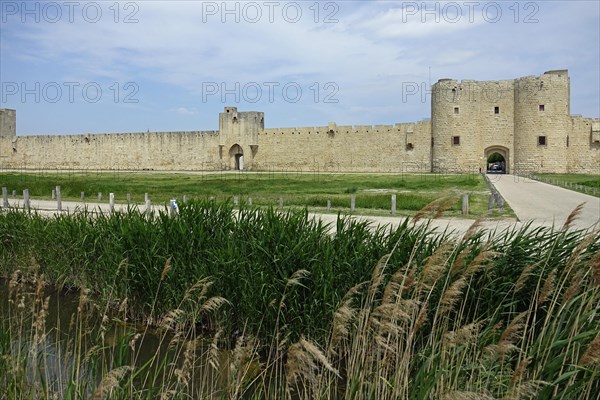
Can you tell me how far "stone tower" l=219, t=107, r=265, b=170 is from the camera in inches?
1548

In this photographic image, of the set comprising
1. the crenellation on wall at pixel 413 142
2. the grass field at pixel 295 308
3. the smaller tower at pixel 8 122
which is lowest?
the grass field at pixel 295 308

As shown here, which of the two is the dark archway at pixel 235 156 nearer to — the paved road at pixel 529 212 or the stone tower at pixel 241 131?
the stone tower at pixel 241 131

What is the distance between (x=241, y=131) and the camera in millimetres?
39375

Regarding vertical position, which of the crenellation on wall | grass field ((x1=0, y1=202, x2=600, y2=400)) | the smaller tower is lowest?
grass field ((x1=0, y1=202, x2=600, y2=400))

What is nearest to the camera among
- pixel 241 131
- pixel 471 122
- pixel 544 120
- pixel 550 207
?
pixel 550 207

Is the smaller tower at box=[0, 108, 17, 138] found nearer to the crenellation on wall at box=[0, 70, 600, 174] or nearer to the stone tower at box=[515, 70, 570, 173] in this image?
the crenellation on wall at box=[0, 70, 600, 174]

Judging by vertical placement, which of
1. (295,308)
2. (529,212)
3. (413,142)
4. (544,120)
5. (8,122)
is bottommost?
(295,308)

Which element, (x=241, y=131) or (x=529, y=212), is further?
(x=241, y=131)

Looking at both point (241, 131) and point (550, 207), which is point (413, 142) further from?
point (550, 207)

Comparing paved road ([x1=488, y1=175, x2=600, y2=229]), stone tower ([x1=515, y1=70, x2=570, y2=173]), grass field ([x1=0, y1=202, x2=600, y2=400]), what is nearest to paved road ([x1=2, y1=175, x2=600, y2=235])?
paved road ([x1=488, y1=175, x2=600, y2=229])

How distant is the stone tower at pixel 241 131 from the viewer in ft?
129

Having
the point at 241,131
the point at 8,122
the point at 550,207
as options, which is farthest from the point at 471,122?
the point at 8,122

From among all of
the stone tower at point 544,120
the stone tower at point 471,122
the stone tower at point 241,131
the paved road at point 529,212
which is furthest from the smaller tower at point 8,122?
the stone tower at point 544,120

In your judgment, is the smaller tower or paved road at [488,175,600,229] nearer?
paved road at [488,175,600,229]
